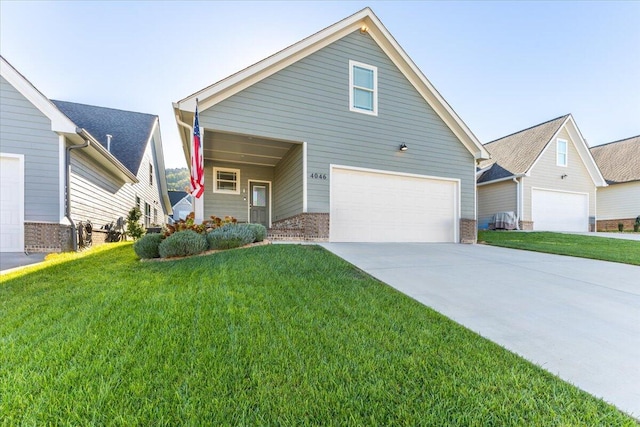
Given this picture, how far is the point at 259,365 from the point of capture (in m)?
1.98

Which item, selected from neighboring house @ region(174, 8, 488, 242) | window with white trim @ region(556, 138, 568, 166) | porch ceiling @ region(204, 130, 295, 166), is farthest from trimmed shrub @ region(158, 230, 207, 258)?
window with white trim @ region(556, 138, 568, 166)

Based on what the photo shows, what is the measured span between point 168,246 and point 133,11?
8643 mm

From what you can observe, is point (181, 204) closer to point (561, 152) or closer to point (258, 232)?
point (258, 232)

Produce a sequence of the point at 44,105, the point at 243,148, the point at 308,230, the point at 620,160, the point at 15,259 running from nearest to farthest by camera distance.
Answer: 1. the point at 15,259
2. the point at 44,105
3. the point at 308,230
4. the point at 243,148
5. the point at 620,160

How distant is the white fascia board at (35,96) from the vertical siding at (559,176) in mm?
18361

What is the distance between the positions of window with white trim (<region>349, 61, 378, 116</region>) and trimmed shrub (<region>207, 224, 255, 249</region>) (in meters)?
5.12

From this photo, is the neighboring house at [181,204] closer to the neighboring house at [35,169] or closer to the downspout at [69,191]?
the neighboring house at [35,169]

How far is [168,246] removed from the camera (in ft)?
19.1

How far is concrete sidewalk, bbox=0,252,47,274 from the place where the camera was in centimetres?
550

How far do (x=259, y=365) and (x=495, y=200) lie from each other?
17.5 meters

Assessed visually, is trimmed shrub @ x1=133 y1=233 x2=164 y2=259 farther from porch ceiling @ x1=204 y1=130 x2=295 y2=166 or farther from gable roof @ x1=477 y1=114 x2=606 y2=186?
gable roof @ x1=477 y1=114 x2=606 y2=186

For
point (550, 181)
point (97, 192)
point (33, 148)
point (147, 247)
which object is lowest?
point (147, 247)

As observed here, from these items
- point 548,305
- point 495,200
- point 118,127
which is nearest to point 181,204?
point 118,127

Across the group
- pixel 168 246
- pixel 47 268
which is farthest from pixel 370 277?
pixel 47 268
